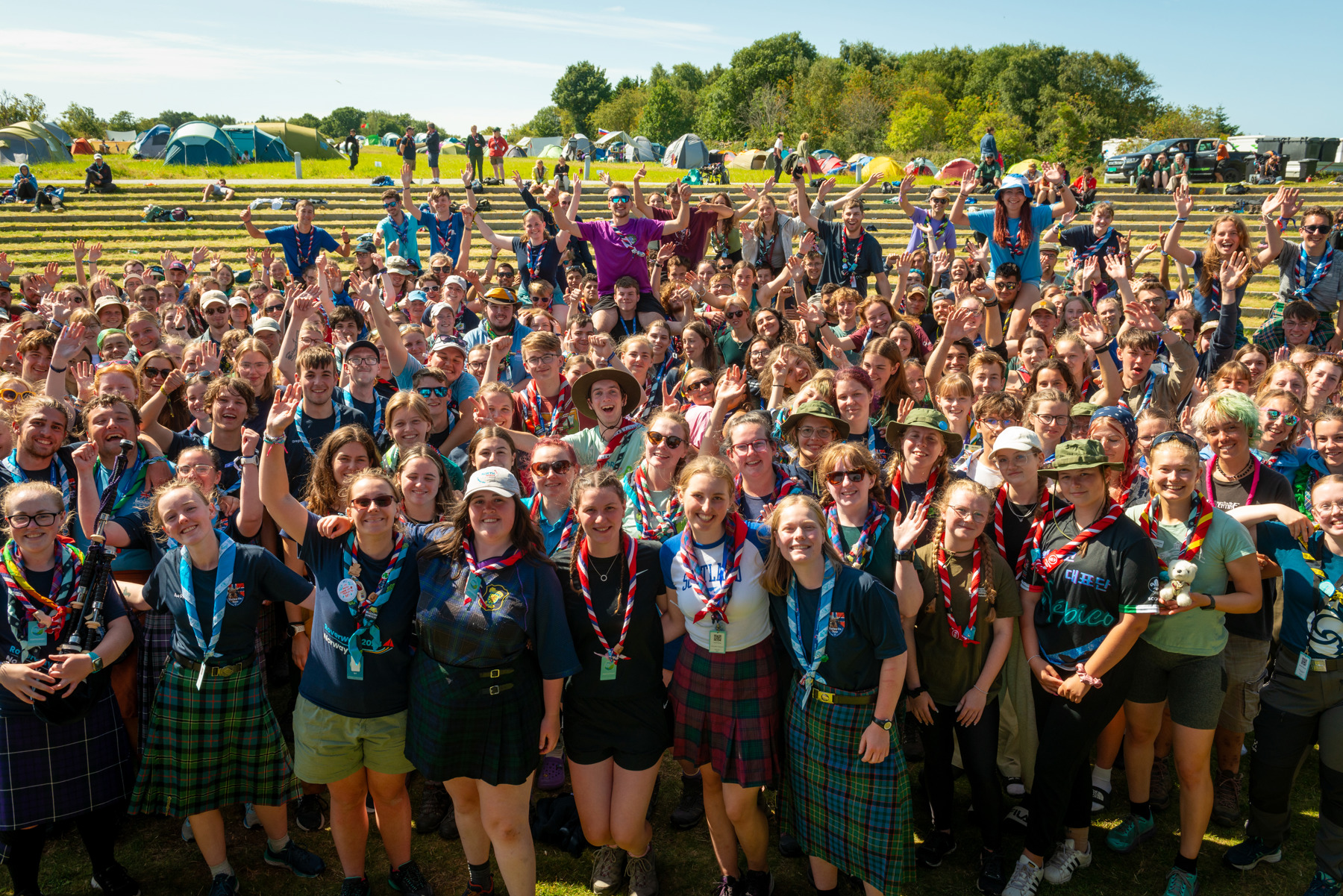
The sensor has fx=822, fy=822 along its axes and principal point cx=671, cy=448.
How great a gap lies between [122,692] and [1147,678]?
5.05m

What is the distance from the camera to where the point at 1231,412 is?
3.99m

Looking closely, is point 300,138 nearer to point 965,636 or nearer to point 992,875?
point 965,636

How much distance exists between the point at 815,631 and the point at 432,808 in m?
2.37

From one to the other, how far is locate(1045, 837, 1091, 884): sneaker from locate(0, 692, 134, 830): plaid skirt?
14.2ft

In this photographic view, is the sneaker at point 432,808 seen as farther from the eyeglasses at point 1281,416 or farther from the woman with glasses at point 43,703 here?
the eyeglasses at point 1281,416

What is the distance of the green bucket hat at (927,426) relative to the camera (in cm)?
417

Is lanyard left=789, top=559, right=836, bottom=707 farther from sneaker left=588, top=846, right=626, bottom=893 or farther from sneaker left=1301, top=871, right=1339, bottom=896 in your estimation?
sneaker left=1301, top=871, right=1339, bottom=896

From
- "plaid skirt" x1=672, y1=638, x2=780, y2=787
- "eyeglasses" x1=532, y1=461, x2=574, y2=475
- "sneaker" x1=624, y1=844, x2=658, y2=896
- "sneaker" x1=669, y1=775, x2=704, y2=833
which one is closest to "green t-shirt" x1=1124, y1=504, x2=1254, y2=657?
"plaid skirt" x1=672, y1=638, x2=780, y2=787

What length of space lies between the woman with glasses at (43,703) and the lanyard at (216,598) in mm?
455

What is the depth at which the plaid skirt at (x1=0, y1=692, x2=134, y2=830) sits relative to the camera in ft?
11.8

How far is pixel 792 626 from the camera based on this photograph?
3.45 metres

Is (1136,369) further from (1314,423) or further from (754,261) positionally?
(754,261)

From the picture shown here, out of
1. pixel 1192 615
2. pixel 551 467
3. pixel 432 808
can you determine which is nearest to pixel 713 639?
pixel 551 467

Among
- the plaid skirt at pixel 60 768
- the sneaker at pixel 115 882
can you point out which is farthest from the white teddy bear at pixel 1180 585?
the sneaker at pixel 115 882
